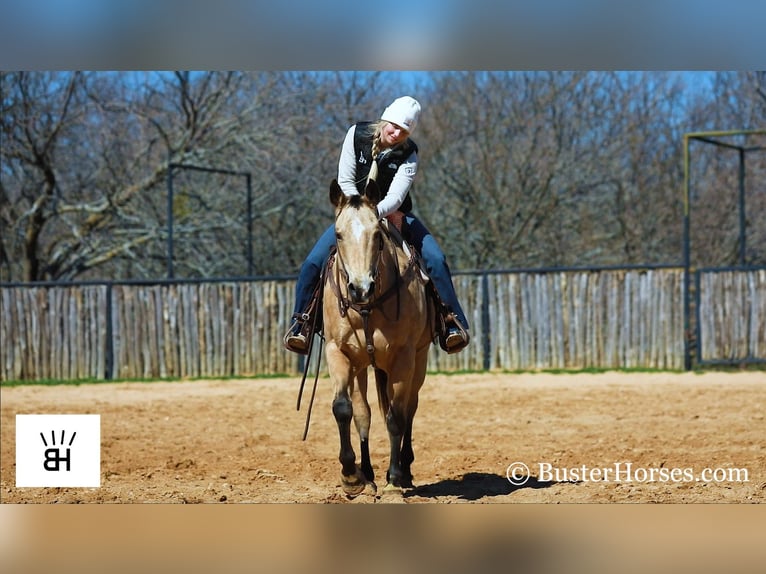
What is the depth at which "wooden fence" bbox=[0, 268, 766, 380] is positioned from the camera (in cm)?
1548

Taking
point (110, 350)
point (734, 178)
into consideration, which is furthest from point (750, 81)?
point (110, 350)

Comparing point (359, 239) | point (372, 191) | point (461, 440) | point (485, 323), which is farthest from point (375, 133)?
point (485, 323)

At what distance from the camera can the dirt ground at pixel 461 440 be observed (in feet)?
25.2

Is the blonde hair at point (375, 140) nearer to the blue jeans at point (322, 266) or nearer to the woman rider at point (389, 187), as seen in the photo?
the woman rider at point (389, 187)

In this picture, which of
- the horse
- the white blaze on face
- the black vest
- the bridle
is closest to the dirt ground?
the horse

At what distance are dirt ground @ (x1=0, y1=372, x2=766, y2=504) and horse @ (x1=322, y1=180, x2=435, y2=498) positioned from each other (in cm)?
41

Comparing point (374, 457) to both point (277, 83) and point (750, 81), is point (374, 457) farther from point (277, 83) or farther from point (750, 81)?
point (750, 81)

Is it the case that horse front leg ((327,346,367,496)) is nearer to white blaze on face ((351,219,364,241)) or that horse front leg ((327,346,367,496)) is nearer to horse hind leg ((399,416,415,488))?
horse hind leg ((399,416,415,488))

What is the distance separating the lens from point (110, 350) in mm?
15797

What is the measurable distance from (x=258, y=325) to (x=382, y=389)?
851cm

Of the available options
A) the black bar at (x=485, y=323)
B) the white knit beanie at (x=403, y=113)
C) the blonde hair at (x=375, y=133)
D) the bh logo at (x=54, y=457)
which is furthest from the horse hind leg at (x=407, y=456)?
the black bar at (x=485, y=323)

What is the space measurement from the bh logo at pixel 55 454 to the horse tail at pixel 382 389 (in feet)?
6.38

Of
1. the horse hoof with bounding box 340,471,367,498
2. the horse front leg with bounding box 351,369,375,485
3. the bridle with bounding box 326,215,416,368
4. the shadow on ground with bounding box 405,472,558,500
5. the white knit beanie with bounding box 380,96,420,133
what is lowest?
the shadow on ground with bounding box 405,472,558,500

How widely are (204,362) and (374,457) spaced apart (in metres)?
6.94
